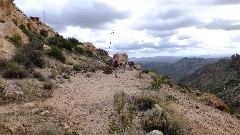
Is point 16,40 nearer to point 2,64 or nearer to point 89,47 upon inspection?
point 2,64

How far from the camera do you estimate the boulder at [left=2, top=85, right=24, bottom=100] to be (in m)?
14.9

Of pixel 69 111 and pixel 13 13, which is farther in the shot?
pixel 13 13

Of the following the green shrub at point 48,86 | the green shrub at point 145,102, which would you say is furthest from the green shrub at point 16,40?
the green shrub at point 145,102

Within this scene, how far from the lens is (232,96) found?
84.2 meters

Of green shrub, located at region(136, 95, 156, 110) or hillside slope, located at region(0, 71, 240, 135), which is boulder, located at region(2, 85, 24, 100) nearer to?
hillside slope, located at region(0, 71, 240, 135)

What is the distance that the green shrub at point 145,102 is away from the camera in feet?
47.6

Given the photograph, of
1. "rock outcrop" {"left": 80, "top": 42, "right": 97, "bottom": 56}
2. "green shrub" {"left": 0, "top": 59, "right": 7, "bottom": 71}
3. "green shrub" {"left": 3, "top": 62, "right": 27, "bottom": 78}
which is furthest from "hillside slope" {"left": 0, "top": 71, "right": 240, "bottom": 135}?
"rock outcrop" {"left": 80, "top": 42, "right": 97, "bottom": 56}

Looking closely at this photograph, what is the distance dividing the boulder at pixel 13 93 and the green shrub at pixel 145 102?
17.5 feet

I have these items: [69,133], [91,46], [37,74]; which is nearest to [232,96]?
[91,46]

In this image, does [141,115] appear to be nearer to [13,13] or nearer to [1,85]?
[1,85]

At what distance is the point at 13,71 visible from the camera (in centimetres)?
1881

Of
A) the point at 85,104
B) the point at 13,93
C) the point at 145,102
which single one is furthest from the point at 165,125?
the point at 13,93

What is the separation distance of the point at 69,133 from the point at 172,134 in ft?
11.6

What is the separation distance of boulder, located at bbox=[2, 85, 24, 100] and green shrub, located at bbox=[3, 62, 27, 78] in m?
3.16
